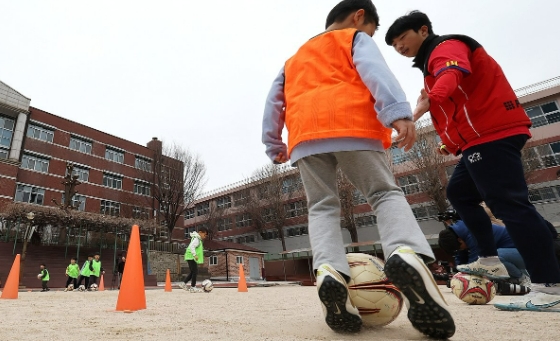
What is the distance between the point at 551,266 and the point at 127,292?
3.38 meters

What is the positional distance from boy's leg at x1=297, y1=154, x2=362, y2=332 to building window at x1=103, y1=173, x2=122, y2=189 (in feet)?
112

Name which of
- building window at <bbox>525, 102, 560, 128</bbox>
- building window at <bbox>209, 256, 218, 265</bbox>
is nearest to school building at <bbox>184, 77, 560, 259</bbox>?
building window at <bbox>525, 102, 560, 128</bbox>

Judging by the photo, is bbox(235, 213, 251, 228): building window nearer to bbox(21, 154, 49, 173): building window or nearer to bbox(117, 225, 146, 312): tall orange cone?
bbox(21, 154, 49, 173): building window

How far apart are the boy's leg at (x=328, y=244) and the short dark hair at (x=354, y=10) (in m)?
1.16

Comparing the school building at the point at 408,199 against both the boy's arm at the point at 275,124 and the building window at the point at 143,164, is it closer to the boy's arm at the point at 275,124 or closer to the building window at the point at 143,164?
the building window at the point at 143,164

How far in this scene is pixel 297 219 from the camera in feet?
119

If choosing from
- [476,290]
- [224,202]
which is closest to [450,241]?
[476,290]

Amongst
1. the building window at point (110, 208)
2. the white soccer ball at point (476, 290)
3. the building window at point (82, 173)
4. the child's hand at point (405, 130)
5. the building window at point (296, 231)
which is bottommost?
the white soccer ball at point (476, 290)

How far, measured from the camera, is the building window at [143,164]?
3275 cm

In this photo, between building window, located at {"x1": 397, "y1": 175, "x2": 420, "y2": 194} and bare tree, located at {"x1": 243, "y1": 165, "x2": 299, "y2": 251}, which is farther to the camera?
bare tree, located at {"x1": 243, "y1": 165, "x2": 299, "y2": 251}

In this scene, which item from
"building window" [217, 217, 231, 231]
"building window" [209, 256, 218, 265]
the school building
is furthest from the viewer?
"building window" [217, 217, 231, 231]

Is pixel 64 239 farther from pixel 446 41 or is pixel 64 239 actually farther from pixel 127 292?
pixel 446 41

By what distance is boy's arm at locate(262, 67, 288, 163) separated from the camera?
2.42 meters

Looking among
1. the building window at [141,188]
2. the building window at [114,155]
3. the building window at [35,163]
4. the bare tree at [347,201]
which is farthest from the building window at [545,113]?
the building window at [35,163]
